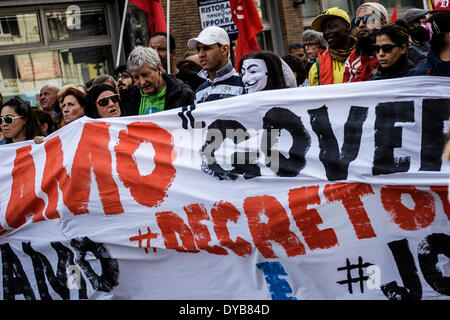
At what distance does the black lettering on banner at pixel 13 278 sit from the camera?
5086mm

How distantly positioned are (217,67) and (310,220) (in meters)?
1.59

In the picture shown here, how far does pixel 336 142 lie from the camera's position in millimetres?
4203

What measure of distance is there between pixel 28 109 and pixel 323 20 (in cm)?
270

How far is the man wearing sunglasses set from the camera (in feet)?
17.4

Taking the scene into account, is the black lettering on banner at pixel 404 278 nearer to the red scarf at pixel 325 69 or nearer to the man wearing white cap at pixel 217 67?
the man wearing white cap at pixel 217 67

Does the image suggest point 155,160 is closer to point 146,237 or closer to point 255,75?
point 146,237

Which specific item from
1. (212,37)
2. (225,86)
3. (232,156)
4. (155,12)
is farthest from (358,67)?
(155,12)

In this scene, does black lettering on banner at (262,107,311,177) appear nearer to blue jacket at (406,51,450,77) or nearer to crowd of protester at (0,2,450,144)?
crowd of protester at (0,2,450,144)

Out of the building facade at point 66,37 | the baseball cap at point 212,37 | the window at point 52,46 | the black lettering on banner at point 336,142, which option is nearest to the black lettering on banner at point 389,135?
the black lettering on banner at point 336,142

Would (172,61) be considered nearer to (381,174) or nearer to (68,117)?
(68,117)

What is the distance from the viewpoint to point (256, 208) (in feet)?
14.0

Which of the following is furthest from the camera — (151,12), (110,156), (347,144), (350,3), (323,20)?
(350,3)

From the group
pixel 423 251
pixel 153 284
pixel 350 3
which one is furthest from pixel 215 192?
pixel 350 3

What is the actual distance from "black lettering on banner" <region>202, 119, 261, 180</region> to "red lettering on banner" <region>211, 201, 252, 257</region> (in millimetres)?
201
